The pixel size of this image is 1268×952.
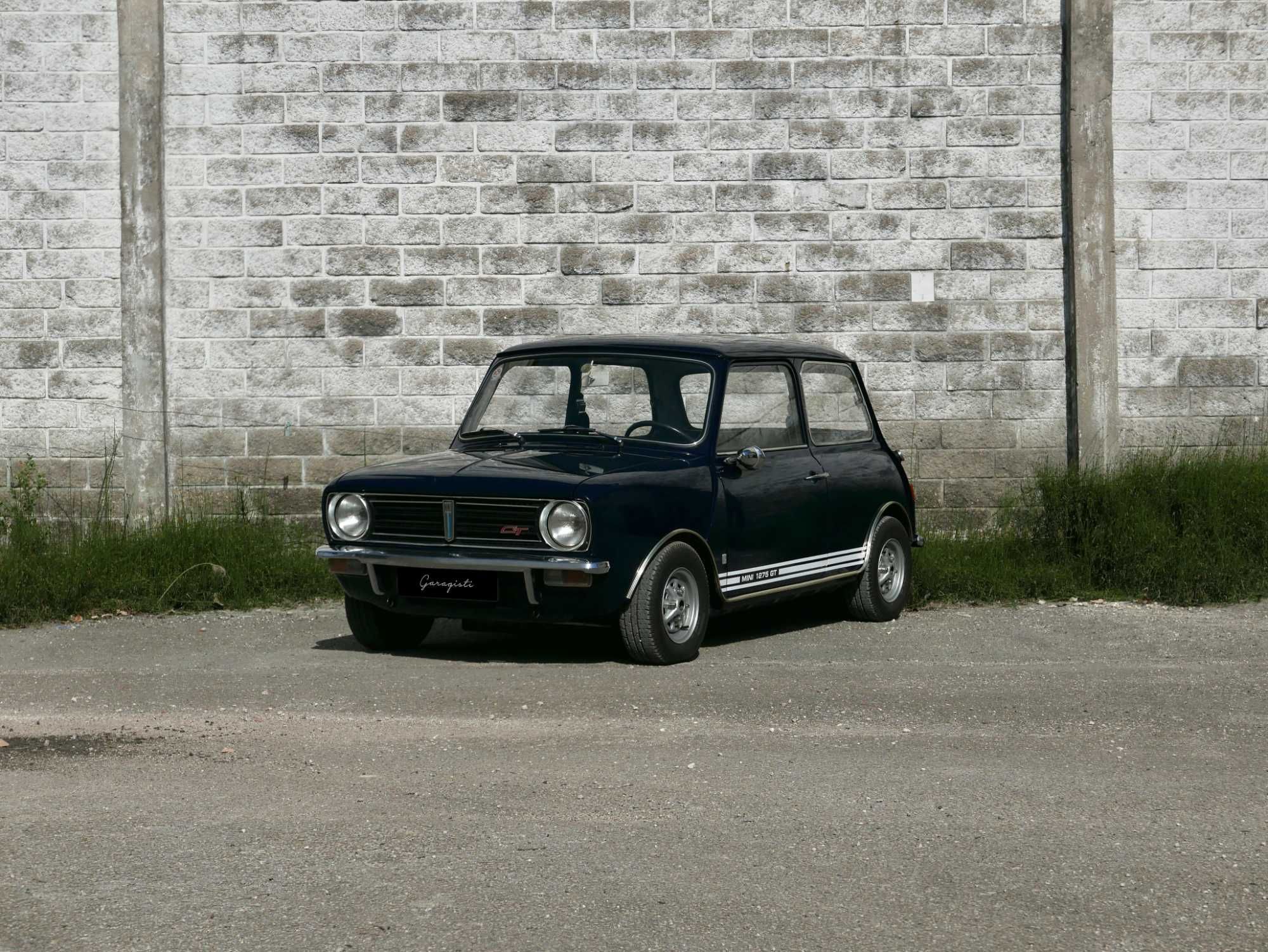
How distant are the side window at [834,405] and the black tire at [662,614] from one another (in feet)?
5.39

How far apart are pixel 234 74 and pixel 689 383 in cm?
559

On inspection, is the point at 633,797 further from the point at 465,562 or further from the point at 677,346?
the point at 677,346

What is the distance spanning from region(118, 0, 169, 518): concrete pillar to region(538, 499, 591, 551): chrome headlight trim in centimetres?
559

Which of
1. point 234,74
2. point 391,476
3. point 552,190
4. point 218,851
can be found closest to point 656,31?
point 552,190

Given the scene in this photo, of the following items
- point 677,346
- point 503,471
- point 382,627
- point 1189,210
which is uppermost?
point 1189,210

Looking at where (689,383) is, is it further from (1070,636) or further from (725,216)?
(725,216)

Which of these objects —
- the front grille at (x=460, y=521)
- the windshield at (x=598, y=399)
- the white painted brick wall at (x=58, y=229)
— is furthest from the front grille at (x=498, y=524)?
the white painted brick wall at (x=58, y=229)

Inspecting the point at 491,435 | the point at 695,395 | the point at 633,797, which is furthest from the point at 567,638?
the point at 633,797

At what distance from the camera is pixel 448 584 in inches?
329

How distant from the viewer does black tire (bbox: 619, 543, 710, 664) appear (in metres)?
8.19

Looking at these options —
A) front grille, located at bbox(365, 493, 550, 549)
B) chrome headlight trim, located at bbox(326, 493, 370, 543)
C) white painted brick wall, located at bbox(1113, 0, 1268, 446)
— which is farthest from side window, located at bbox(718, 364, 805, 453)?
white painted brick wall, located at bbox(1113, 0, 1268, 446)

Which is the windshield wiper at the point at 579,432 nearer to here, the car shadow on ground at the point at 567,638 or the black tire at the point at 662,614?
the black tire at the point at 662,614

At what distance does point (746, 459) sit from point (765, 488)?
0.25 metres

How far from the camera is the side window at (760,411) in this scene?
916cm
